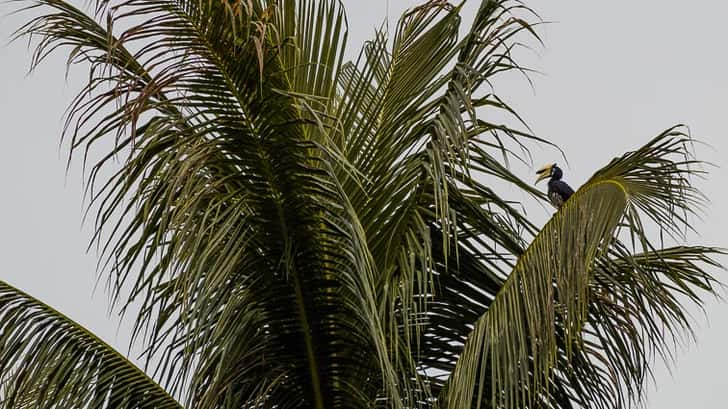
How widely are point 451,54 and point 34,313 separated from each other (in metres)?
1.79

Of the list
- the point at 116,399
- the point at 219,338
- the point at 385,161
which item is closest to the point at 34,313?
the point at 116,399

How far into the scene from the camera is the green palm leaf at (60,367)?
13.6 feet

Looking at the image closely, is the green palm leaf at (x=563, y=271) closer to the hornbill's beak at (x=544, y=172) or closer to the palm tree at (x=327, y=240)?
the palm tree at (x=327, y=240)

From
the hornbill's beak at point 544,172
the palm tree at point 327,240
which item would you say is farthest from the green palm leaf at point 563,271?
the hornbill's beak at point 544,172

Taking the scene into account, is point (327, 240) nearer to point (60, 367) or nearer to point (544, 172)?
point (60, 367)

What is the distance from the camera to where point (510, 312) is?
3.94m

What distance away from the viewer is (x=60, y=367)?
13.7 ft

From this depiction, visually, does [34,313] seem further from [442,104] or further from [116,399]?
[442,104]

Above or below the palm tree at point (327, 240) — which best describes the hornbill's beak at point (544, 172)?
above

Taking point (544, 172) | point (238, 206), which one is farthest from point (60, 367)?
point (544, 172)

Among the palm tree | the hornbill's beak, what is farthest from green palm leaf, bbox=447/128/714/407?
the hornbill's beak

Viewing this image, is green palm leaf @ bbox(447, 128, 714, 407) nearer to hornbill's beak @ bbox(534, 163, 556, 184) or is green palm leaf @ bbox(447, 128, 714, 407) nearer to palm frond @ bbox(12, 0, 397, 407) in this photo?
palm frond @ bbox(12, 0, 397, 407)

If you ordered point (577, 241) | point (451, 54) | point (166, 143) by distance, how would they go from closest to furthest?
point (577, 241)
point (166, 143)
point (451, 54)

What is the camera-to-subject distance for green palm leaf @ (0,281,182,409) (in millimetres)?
4133
